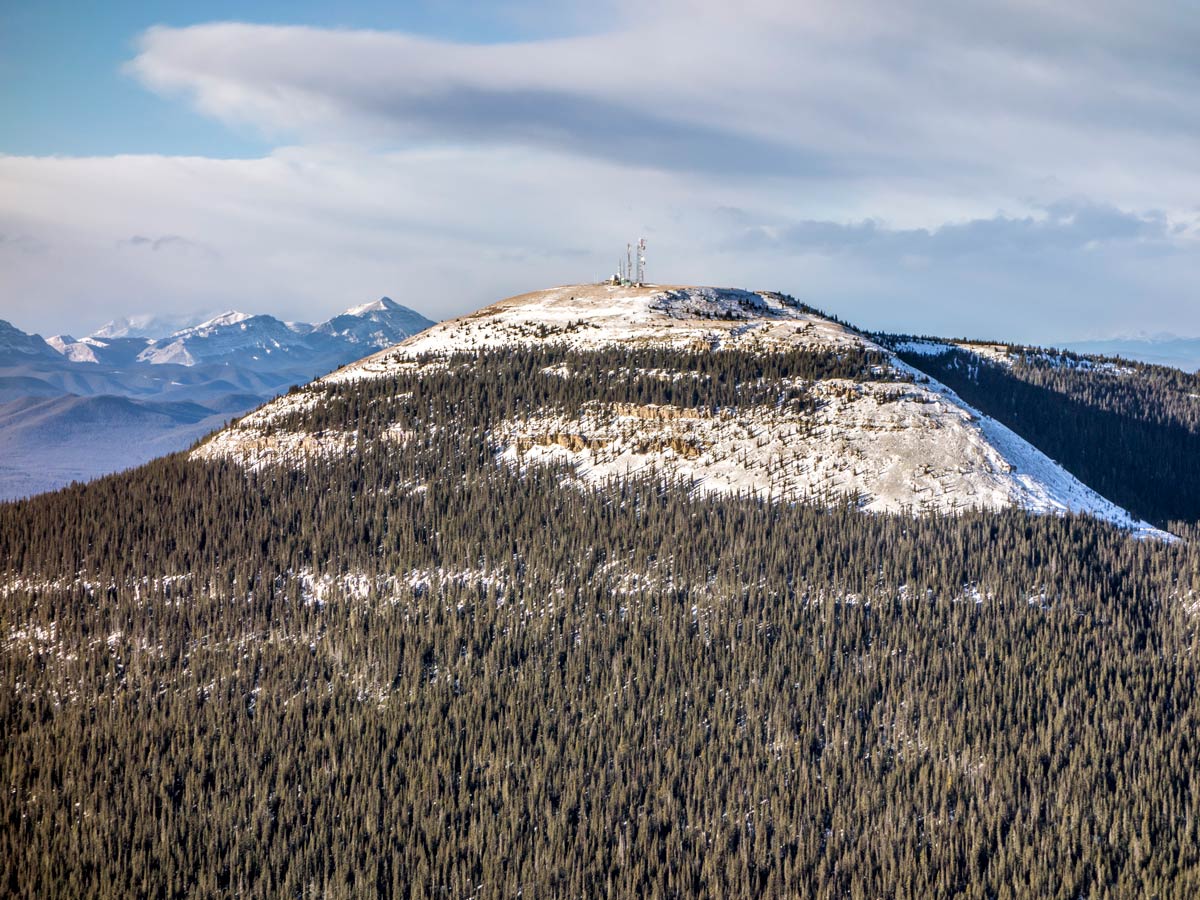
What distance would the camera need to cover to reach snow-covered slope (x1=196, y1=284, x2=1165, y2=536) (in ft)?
320

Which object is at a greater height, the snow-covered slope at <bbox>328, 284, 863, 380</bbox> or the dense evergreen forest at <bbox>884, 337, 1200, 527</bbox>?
the snow-covered slope at <bbox>328, 284, 863, 380</bbox>

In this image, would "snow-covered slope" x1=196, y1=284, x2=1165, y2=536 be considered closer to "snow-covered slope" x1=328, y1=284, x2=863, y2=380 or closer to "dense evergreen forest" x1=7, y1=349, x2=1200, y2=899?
"snow-covered slope" x1=328, y1=284, x2=863, y2=380

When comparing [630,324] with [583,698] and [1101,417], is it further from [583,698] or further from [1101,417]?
[1101,417]

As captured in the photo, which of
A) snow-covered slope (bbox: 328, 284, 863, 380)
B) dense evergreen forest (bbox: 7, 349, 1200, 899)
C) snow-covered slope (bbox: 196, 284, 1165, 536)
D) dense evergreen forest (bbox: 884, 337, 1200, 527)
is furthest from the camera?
dense evergreen forest (bbox: 884, 337, 1200, 527)

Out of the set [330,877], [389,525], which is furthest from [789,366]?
[330,877]

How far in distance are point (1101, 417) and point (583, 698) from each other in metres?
125

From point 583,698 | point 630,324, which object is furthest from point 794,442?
point 583,698

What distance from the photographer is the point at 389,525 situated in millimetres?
100312

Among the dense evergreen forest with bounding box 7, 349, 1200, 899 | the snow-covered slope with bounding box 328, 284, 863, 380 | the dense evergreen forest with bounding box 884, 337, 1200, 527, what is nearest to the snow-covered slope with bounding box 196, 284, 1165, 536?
the snow-covered slope with bounding box 328, 284, 863, 380

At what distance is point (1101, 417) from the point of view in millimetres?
164750

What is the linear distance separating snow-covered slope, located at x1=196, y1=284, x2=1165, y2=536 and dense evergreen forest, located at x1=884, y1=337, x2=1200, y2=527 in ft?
126

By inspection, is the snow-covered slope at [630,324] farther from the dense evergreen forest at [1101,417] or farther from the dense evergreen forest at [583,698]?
the dense evergreen forest at [583,698]

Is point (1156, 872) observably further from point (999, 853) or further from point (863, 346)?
point (863, 346)

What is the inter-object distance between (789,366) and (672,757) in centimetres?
6089
